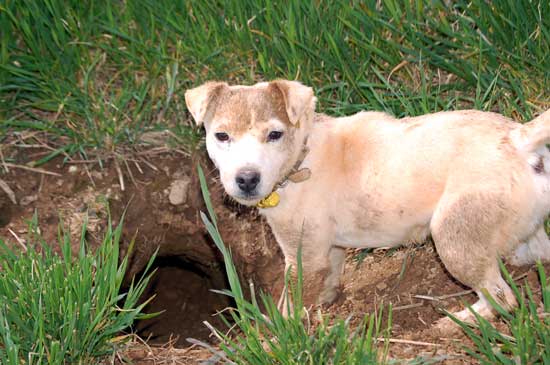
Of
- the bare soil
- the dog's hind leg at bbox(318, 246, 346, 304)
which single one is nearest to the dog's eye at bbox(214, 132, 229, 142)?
the dog's hind leg at bbox(318, 246, 346, 304)

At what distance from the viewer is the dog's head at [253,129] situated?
3432 millimetres

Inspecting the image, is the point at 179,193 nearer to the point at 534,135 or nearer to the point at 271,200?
the point at 271,200

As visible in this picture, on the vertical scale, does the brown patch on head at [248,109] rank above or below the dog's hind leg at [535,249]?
above

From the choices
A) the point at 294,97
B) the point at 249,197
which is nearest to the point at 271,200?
the point at 249,197

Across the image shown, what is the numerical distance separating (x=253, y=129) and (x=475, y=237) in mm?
1063

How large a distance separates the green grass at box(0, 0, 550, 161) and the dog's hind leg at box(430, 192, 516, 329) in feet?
3.85

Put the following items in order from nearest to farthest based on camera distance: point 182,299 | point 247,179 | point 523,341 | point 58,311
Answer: point 523,341 < point 58,311 < point 247,179 < point 182,299

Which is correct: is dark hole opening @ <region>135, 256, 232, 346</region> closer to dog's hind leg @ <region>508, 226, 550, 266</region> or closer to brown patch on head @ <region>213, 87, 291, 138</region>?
brown patch on head @ <region>213, 87, 291, 138</region>

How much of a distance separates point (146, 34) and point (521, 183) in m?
2.87

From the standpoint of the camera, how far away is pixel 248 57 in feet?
16.4

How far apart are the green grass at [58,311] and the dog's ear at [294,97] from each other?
986 millimetres

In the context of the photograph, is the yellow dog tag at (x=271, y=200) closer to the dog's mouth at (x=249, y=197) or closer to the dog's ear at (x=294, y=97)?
the dog's mouth at (x=249, y=197)

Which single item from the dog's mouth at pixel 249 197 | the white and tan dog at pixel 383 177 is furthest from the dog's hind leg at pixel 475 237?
the dog's mouth at pixel 249 197

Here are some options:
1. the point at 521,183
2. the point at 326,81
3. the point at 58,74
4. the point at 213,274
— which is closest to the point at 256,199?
the point at 521,183
